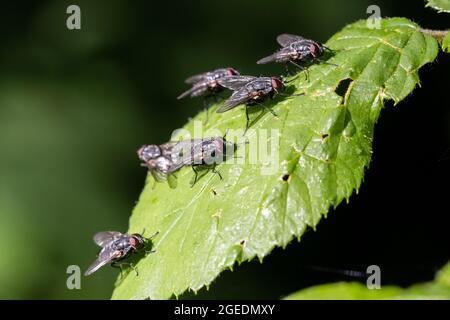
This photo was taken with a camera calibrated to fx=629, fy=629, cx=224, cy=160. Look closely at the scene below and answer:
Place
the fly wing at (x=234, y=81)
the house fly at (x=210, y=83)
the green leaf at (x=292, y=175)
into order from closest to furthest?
the green leaf at (x=292, y=175) → the fly wing at (x=234, y=81) → the house fly at (x=210, y=83)

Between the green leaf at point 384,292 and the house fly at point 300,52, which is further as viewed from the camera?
the house fly at point 300,52

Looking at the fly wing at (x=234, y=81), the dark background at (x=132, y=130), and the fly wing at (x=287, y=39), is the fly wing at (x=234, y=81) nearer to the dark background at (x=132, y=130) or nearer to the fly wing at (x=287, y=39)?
the fly wing at (x=287, y=39)

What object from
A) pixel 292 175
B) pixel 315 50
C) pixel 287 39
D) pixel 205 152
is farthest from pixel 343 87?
pixel 287 39

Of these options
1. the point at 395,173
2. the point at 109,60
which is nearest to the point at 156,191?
the point at 395,173

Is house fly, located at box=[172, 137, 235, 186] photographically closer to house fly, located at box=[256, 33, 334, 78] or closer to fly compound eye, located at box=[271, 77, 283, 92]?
fly compound eye, located at box=[271, 77, 283, 92]

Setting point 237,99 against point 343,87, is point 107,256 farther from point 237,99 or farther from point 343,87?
point 343,87

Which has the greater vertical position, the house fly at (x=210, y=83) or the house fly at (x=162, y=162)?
the house fly at (x=210, y=83)

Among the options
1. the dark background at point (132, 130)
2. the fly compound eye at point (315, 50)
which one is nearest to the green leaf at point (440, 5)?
the fly compound eye at point (315, 50)
